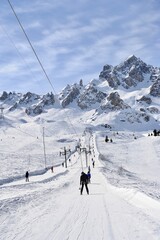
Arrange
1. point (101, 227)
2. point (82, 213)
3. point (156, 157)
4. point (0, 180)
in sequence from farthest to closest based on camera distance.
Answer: point (156, 157) < point (0, 180) < point (82, 213) < point (101, 227)

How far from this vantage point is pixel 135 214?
16484 millimetres

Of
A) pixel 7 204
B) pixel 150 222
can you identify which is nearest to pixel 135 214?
pixel 150 222

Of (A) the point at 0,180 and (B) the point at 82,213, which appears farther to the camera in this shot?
(A) the point at 0,180

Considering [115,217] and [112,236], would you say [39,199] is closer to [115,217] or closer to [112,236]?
[115,217]

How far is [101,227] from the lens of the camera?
13.8 m

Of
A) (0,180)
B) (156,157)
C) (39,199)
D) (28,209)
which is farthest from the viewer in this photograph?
(156,157)

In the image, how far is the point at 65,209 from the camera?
1919cm

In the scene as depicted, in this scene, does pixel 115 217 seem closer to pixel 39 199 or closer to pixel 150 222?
pixel 150 222

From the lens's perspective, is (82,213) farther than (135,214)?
Yes

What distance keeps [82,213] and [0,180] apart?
3438 cm

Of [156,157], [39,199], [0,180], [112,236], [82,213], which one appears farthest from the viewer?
[156,157]

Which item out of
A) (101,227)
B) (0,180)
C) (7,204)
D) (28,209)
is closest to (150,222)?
(101,227)

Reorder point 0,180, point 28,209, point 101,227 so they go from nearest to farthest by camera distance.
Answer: point 101,227
point 28,209
point 0,180

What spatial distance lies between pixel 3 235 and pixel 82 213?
5.61m
